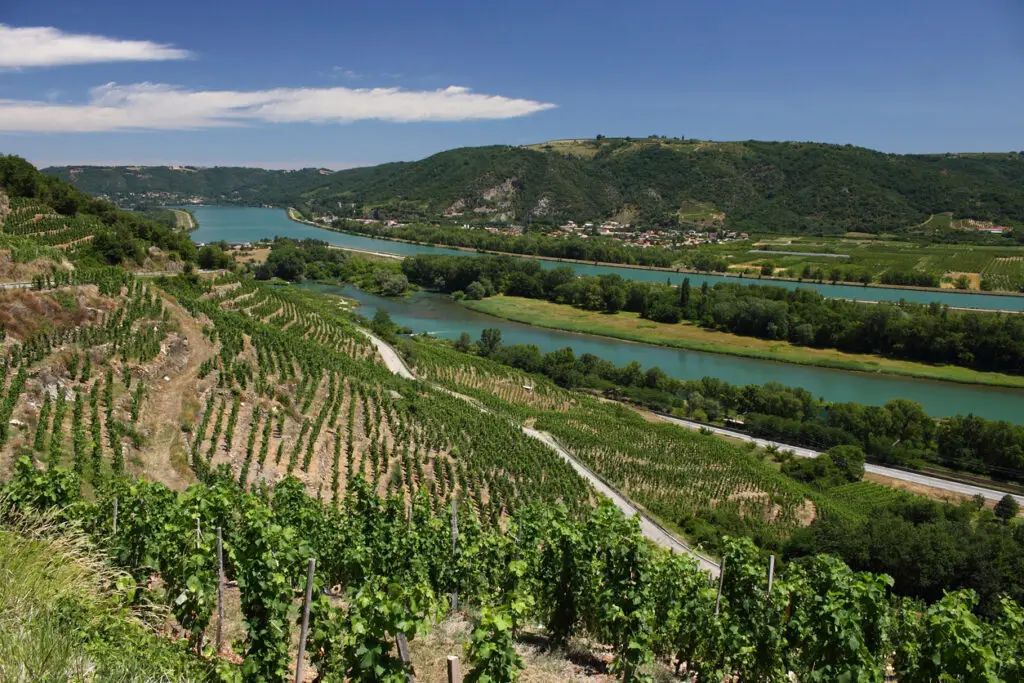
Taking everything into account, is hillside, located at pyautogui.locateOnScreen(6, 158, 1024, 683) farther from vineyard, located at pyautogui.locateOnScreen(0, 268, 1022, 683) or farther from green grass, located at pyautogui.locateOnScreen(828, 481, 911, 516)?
green grass, located at pyautogui.locateOnScreen(828, 481, 911, 516)

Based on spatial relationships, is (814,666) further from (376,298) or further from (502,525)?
(376,298)

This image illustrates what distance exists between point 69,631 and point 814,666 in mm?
8560

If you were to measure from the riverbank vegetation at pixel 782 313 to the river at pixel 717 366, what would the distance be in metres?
5.74

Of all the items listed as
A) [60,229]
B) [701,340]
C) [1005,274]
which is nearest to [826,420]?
[701,340]

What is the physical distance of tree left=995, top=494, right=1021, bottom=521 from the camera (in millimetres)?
28828

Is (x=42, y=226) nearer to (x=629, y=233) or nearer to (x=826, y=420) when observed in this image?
(x=826, y=420)

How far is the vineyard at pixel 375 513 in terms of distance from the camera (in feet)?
24.5

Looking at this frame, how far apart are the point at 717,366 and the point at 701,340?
344 inches

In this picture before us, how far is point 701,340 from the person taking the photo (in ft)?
221

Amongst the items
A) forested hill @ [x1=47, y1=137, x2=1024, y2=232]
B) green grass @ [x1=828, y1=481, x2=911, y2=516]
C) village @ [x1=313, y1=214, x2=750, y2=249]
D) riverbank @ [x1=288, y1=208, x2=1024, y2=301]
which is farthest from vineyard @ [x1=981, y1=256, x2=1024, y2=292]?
green grass @ [x1=828, y1=481, x2=911, y2=516]

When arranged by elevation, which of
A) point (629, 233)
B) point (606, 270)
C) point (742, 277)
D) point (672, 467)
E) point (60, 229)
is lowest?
point (672, 467)

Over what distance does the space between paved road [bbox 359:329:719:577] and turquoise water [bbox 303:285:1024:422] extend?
20.4 meters

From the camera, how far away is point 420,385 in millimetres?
36094

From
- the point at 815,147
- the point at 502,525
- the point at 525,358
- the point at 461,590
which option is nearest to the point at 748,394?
the point at 525,358
